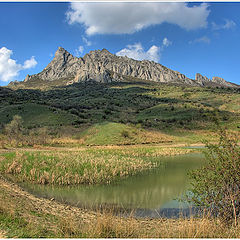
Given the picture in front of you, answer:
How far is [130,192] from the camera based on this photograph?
1548cm

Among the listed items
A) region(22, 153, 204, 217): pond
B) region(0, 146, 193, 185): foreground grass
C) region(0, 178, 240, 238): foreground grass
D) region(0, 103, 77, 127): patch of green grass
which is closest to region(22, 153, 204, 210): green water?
region(22, 153, 204, 217): pond

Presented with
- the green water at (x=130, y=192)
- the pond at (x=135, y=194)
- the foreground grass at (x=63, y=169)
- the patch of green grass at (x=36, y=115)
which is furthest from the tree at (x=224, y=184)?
the patch of green grass at (x=36, y=115)

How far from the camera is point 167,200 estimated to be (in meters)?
13.9

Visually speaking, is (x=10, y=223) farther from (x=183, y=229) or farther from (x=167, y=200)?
(x=167, y=200)

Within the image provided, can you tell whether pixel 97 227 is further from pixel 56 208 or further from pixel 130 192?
pixel 130 192

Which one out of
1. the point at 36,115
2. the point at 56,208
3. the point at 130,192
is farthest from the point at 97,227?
the point at 36,115

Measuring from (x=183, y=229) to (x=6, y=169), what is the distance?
1842 cm

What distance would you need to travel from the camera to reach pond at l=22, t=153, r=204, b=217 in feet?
41.4

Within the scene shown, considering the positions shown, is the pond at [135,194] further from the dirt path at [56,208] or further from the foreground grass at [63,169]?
the foreground grass at [63,169]

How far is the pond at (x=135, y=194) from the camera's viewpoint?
12.6 metres

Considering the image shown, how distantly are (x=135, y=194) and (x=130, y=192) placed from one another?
489 mm

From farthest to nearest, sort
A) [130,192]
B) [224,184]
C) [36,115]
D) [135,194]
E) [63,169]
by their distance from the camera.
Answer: [36,115] → [63,169] → [130,192] → [135,194] → [224,184]

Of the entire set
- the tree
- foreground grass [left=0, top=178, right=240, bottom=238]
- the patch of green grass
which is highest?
the patch of green grass

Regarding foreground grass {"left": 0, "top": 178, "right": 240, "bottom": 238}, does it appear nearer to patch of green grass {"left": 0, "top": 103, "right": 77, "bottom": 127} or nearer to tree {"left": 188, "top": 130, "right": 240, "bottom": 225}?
tree {"left": 188, "top": 130, "right": 240, "bottom": 225}
